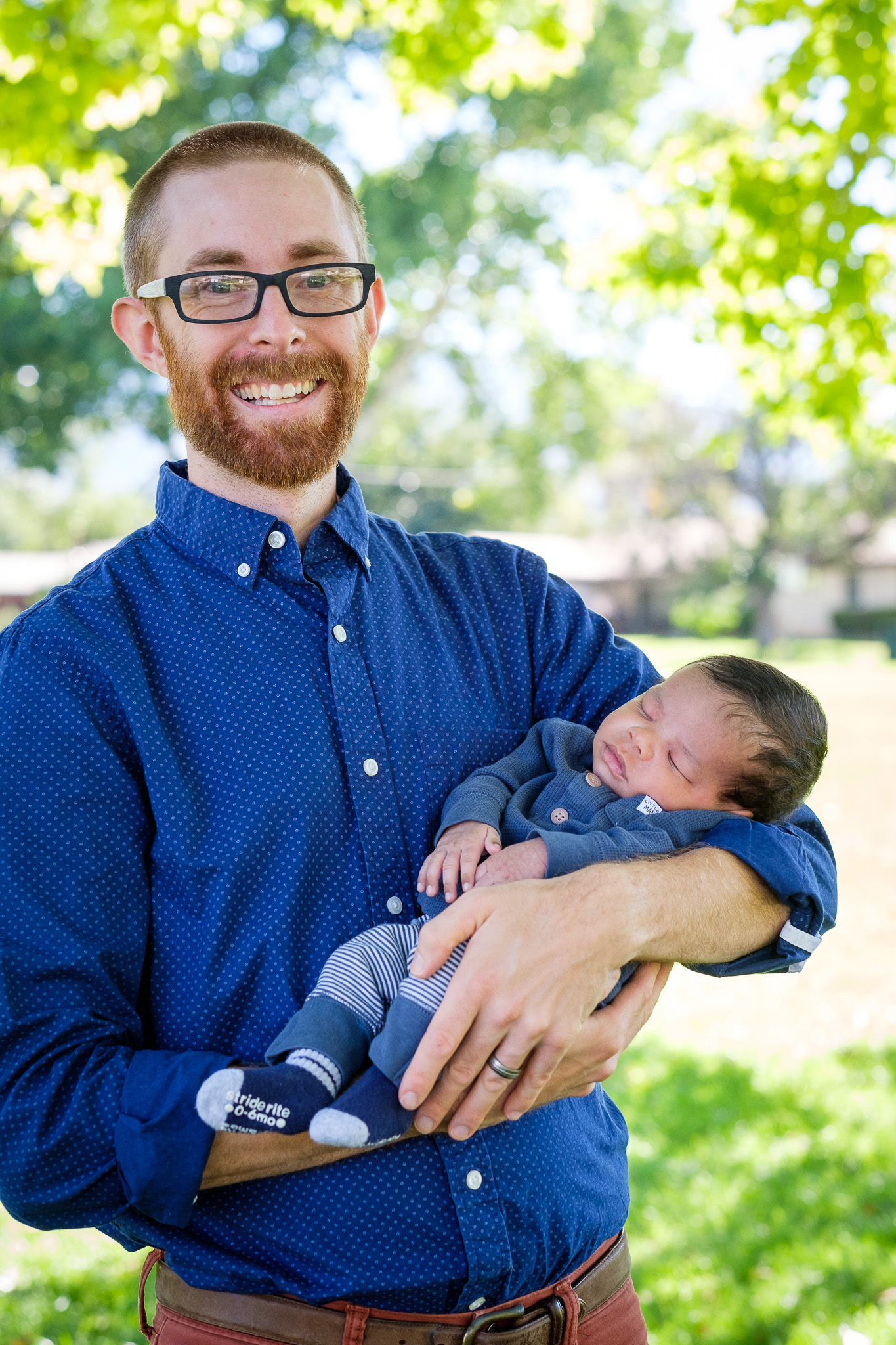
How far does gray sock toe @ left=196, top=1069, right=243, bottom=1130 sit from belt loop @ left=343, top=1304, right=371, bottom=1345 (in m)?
0.40

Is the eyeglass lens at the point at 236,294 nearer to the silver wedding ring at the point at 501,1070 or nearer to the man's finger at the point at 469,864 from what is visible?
the man's finger at the point at 469,864

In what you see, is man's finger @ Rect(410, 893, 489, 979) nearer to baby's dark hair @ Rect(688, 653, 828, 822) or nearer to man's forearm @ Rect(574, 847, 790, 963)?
man's forearm @ Rect(574, 847, 790, 963)

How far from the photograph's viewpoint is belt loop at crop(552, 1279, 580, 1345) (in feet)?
6.02

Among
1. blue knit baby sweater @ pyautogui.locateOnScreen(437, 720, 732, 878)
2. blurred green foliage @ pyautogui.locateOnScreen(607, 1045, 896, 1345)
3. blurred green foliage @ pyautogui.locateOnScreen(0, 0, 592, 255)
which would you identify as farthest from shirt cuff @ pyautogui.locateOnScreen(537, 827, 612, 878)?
blurred green foliage @ pyautogui.locateOnScreen(0, 0, 592, 255)

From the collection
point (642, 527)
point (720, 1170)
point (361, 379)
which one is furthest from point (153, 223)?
point (642, 527)

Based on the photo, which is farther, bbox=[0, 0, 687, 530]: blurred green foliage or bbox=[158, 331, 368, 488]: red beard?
bbox=[0, 0, 687, 530]: blurred green foliage

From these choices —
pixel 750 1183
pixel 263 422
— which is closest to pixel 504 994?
pixel 263 422

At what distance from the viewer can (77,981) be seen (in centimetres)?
163

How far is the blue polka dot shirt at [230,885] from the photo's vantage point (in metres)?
1.58

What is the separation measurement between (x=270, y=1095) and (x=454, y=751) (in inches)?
28.3

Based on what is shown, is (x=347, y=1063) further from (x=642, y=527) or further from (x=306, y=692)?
(x=642, y=527)

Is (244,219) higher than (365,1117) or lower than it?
higher

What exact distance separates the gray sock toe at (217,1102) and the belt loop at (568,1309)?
69cm

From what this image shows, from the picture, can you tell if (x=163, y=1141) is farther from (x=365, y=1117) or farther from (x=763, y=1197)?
(x=763, y=1197)
